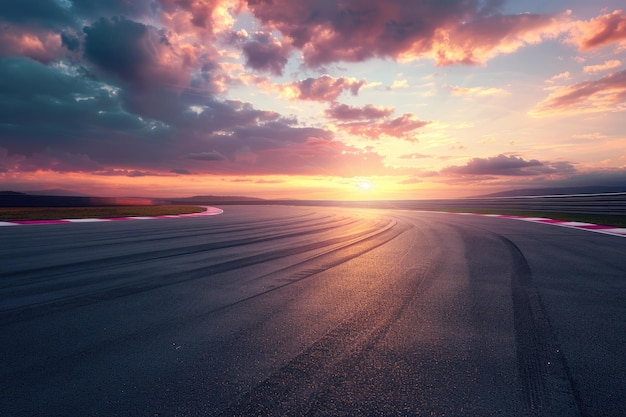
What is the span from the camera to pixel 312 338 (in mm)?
2920

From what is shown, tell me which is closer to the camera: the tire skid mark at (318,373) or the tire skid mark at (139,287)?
the tire skid mark at (318,373)

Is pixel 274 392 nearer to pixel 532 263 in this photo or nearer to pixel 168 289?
pixel 168 289

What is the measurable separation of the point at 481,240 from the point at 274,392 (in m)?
8.42

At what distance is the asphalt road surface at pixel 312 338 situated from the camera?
80.4 inches

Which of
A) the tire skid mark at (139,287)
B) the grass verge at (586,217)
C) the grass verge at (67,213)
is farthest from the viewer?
the grass verge at (67,213)

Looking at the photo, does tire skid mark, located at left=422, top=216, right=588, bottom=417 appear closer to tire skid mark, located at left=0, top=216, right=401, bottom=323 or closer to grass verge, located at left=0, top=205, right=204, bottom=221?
tire skid mark, located at left=0, top=216, right=401, bottom=323

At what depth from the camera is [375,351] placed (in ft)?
8.75

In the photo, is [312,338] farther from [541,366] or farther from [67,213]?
[67,213]

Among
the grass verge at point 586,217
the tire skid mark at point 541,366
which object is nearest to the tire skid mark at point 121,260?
the tire skid mark at point 541,366

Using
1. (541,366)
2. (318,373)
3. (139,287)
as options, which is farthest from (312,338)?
(139,287)

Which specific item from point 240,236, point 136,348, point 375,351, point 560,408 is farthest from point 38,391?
point 240,236

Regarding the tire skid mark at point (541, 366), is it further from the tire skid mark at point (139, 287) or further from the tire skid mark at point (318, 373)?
the tire skid mark at point (139, 287)

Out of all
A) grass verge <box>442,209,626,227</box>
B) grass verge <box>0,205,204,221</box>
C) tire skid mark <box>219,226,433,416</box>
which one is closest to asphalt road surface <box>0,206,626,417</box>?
tire skid mark <box>219,226,433,416</box>

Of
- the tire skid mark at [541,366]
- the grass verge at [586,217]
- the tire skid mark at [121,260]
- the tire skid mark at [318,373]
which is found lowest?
the tire skid mark at [541,366]
